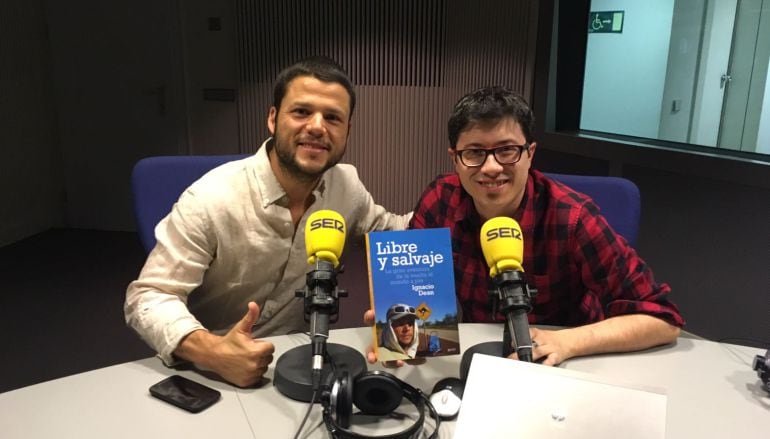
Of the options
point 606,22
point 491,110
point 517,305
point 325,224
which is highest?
point 606,22

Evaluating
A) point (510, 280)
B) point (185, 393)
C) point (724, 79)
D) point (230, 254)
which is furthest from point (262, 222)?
point (724, 79)

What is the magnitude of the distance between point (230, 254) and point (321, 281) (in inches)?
23.1

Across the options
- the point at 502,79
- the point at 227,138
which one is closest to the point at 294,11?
the point at 227,138

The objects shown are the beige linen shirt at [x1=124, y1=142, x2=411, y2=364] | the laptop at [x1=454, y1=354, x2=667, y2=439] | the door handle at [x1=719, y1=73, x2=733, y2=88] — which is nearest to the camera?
the laptop at [x1=454, y1=354, x2=667, y2=439]

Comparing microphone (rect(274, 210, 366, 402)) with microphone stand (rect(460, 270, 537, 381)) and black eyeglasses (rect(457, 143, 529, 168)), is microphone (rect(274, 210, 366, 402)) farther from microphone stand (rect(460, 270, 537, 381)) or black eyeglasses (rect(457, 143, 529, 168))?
black eyeglasses (rect(457, 143, 529, 168))

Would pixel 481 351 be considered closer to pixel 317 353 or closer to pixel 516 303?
pixel 516 303

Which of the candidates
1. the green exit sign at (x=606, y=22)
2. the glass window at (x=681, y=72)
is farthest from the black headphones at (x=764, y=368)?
the green exit sign at (x=606, y=22)

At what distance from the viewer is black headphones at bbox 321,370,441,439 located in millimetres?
919

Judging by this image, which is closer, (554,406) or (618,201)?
(554,406)

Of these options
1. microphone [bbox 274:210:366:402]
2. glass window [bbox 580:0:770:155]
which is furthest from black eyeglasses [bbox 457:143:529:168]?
glass window [bbox 580:0:770:155]

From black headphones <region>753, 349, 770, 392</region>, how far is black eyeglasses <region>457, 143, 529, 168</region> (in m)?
0.67

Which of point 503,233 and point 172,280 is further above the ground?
point 503,233

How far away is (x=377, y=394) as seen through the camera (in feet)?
3.23

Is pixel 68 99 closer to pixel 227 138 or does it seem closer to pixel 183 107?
pixel 183 107
